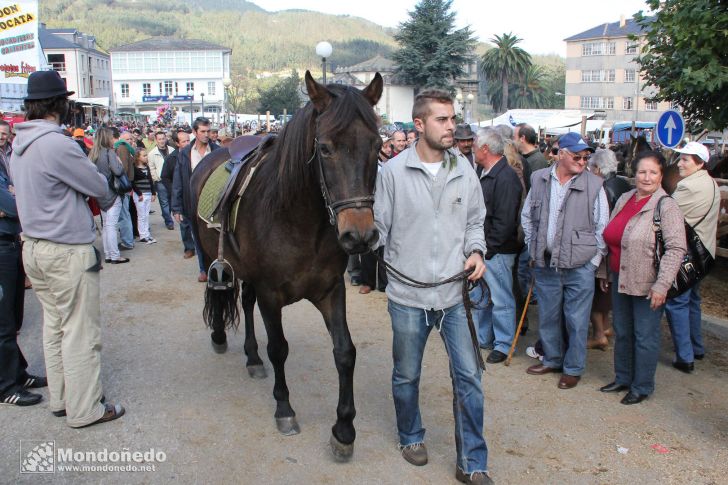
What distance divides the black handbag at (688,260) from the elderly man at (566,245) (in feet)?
1.60

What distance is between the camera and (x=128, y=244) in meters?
10.6

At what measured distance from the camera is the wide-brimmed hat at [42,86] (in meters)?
3.77

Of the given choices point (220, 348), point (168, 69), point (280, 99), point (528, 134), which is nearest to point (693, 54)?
point (528, 134)

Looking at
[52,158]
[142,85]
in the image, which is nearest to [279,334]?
[52,158]

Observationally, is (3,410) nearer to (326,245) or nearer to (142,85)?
(326,245)

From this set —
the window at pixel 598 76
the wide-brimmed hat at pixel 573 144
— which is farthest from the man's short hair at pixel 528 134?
the window at pixel 598 76

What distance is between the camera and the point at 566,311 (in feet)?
16.2

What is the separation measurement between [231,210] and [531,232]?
2.50 meters

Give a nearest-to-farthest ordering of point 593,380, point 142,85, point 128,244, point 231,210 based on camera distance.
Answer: point 231,210, point 593,380, point 128,244, point 142,85

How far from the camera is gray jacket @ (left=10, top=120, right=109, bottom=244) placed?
3688 millimetres

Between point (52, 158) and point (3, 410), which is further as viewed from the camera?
point (3, 410)

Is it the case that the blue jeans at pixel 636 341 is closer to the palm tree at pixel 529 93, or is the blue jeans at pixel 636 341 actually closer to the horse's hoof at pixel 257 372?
the horse's hoof at pixel 257 372

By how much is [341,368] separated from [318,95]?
5.53 feet

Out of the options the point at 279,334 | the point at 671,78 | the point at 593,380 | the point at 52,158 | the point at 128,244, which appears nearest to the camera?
the point at 52,158
